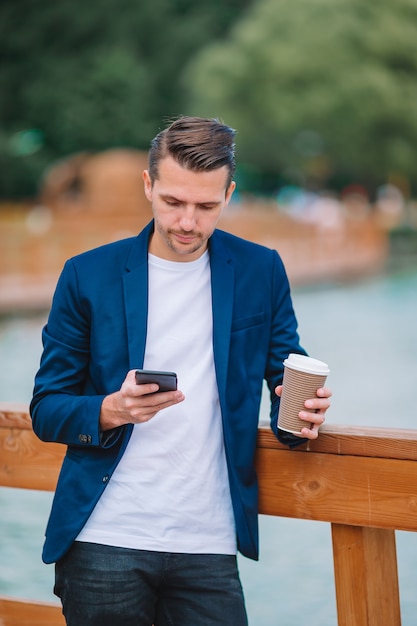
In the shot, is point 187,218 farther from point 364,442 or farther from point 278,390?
point 364,442

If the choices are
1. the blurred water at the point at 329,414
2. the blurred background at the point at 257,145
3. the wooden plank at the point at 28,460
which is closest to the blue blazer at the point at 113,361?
the wooden plank at the point at 28,460

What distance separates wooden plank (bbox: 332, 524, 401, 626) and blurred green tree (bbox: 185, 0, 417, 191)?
39225 mm

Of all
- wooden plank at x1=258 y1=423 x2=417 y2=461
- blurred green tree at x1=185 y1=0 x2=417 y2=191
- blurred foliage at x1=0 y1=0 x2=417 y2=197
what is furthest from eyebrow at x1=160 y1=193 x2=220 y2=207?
blurred green tree at x1=185 y1=0 x2=417 y2=191

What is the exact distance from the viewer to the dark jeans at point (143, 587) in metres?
1.90

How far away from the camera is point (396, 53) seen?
134 ft

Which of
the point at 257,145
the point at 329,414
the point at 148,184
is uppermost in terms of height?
the point at 257,145

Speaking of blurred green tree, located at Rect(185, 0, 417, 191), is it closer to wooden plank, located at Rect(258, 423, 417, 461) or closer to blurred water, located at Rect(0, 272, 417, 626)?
blurred water, located at Rect(0, 272, 417, 626)

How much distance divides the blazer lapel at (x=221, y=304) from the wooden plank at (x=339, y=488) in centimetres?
25

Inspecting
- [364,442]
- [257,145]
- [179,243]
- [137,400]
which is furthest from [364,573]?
[257,145]

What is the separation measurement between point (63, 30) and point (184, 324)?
36365 millimetres

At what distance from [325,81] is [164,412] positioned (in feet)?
135

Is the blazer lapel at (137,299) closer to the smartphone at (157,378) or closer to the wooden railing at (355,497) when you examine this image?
the smartphone at (157,378)

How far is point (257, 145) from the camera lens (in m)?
44.9

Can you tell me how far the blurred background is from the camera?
17.3m
